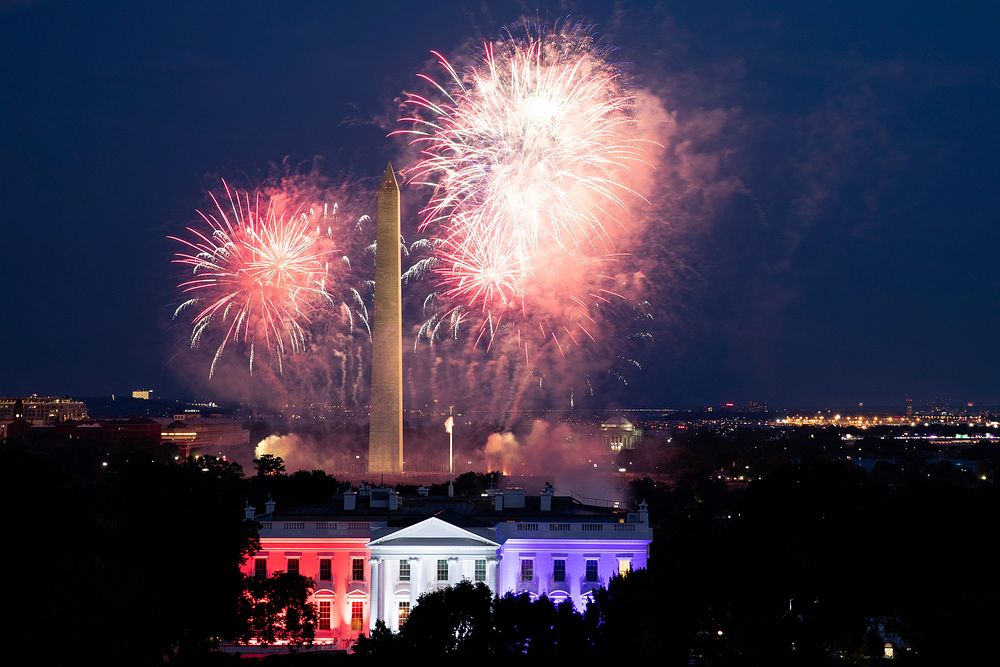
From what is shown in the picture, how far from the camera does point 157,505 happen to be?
178 ft

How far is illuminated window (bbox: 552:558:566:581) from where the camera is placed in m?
60.6

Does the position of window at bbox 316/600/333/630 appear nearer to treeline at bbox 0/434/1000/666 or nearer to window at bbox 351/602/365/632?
window at bbox 351/602/365/632

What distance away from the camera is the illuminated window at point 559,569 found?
6056 cm

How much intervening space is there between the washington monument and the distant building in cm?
4217

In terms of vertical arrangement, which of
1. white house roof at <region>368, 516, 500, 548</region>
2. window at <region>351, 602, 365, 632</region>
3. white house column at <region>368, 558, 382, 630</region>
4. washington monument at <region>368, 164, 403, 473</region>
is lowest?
window at <region>351, 602, 365, 632</region>

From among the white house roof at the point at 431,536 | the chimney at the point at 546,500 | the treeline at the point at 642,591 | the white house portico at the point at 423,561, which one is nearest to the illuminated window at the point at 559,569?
the white house portico at the point at 423,561

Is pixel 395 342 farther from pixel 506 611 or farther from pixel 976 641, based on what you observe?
pixel 976 641

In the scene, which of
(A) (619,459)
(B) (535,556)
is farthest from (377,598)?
(A) (619,459)

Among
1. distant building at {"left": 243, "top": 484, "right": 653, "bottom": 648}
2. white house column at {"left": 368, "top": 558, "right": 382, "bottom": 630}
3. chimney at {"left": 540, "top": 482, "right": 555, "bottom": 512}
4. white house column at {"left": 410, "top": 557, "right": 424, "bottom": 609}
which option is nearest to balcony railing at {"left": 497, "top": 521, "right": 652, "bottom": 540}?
distant building at {"left": 243, "top": 484, "right": 653, "bottom": 648}

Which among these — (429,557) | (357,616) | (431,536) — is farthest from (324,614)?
(431,536)

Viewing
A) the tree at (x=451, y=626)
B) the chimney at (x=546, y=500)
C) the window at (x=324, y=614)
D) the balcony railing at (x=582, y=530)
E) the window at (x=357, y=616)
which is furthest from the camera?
the chimney at (x=546, y=500)

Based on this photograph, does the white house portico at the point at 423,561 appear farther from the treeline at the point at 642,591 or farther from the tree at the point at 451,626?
the tree at the point at 451,626

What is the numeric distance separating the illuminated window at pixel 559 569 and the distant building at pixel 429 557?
5 cm

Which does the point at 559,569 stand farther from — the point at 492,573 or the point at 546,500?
the point at 546,500
